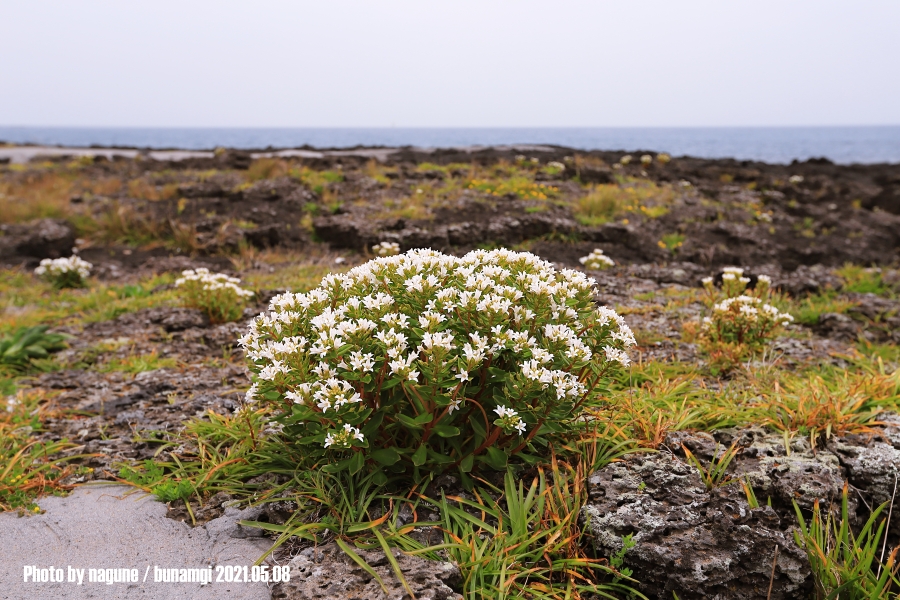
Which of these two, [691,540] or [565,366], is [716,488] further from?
[565,366]

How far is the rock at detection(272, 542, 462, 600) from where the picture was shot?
2.45 m

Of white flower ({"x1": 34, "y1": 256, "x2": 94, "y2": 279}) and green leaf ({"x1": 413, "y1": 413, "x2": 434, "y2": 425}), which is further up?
green leaf ({"x1": 413, "y1": 413, "x2": 434, "y2": 425})

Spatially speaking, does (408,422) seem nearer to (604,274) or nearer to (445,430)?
(445,430)

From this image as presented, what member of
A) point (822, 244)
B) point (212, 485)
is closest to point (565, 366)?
point (212, 485)

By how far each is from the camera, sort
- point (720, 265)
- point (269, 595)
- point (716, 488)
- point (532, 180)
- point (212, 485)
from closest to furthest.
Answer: point (269, 595) → point (716, 488) → point (212, 485) → point (720, 265) → point (532, 180)

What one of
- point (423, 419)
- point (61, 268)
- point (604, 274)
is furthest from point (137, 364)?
point (604, 274)

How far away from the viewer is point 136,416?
424 cm

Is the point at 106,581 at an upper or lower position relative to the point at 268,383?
lower

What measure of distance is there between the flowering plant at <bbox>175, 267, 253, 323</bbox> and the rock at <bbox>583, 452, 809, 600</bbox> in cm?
494

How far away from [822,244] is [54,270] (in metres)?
13.8

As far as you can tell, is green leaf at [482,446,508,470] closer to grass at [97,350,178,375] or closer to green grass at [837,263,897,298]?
grass at [97,350,178,375]

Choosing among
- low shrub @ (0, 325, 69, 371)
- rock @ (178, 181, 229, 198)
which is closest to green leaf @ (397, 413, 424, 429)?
low shrub @ (0, 325, 69, 371)

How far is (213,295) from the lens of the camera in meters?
6.45

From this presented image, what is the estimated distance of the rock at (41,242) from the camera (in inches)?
417
